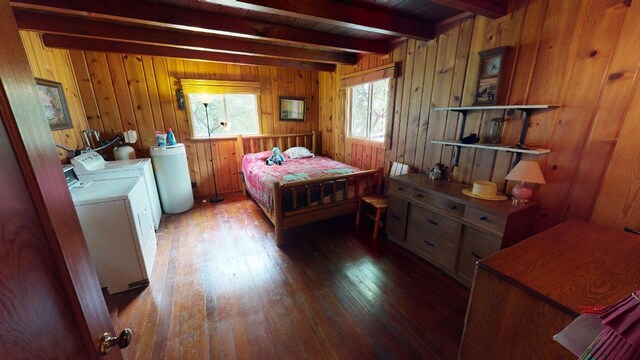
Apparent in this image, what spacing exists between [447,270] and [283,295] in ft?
4.87

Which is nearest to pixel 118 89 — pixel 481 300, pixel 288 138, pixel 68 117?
pixel 68 117

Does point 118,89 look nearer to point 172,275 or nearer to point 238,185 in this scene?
point 238,185

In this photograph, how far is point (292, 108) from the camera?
4543mm

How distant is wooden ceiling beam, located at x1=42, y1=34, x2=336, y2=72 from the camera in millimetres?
2639

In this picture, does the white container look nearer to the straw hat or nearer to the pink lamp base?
the straw hat

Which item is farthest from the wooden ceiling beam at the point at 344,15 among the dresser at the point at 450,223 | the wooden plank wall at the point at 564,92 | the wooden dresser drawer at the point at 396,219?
the wooden dresser drawer at the point at 396,219

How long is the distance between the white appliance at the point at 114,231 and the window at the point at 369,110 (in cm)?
291

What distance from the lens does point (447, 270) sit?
7.09 ft

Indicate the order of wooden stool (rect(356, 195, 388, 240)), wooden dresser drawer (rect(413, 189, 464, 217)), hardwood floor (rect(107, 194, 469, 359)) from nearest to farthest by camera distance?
1. hardwood floor (rect(107, 194, 469, 359))
2. wooden dresser drawer (rect(413, 189, 464, 217))
3. wooden stool (rect(356, 195, 388, 240))

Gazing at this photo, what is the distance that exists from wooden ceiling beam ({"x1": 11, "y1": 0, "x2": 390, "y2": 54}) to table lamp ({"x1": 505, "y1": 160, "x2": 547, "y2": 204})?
208cm

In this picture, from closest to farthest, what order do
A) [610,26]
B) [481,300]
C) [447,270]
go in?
[481,300] → [610,26] → [447,270]

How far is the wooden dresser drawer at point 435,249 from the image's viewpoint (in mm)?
2107

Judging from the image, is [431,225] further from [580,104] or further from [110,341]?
[110,341]

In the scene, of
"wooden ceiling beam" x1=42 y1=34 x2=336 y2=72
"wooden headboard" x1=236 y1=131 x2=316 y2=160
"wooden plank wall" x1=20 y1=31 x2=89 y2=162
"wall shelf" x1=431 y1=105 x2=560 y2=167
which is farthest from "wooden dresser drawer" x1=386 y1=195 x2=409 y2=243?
"wooden plank wall" x1=20 y1=31 x2=89 y2=162
